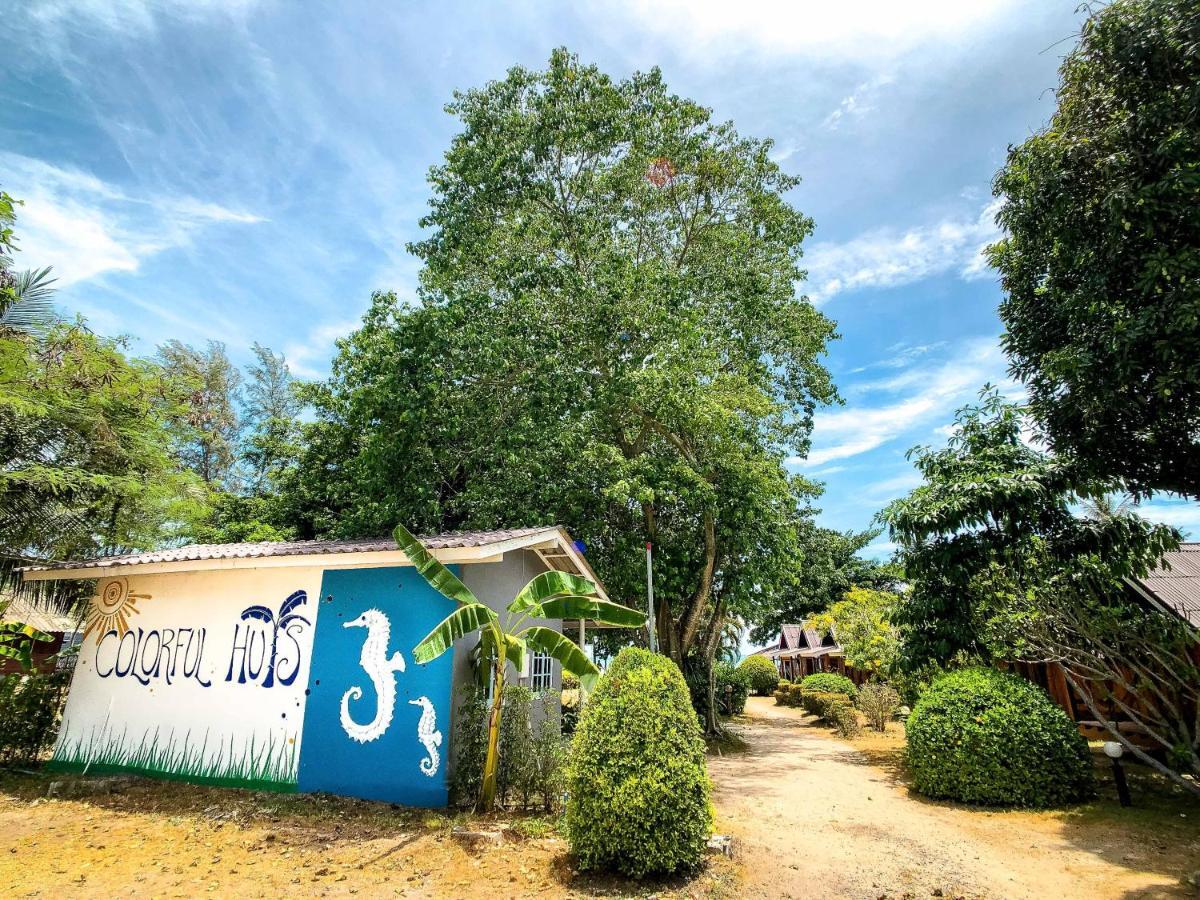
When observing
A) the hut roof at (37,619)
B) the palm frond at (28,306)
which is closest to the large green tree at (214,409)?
the hut roof at (37,619)

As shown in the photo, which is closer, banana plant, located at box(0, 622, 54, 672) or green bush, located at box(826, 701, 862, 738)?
banana plant, located at box(0, 622, 54, 672)

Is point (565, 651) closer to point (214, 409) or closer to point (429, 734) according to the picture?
point (429, 734)

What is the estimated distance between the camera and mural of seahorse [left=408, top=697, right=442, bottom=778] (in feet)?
26.2

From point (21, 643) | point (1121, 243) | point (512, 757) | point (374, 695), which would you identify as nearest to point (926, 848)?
point (512, 757)

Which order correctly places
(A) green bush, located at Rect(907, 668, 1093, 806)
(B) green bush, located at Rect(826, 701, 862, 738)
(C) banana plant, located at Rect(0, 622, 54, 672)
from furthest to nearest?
(B) green bush, located at Rect(826, 701, 862, 738) → (C) banana plant, located at Rect(0, 622, 54, 672) → (A) green bush, located at Rect(907, 668, 1093, 806)

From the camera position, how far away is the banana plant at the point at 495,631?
25.0 feet

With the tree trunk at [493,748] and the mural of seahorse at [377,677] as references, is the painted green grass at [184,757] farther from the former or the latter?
the tree trunk at [493,748]

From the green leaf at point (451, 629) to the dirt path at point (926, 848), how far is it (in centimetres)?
412

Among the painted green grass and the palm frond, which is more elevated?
the palm frond

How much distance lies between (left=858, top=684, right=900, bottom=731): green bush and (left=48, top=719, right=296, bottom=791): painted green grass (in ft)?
60.1

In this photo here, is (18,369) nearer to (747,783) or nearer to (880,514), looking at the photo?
(747,783)

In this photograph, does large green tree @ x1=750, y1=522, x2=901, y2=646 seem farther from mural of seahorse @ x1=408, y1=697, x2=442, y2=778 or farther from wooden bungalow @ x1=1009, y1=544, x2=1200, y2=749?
mural of seahorse @ x1=408, y1=697, x2=442, y2=778

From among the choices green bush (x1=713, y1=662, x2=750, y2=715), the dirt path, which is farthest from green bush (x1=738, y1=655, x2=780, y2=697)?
the dirt path

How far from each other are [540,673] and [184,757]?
5647mm
